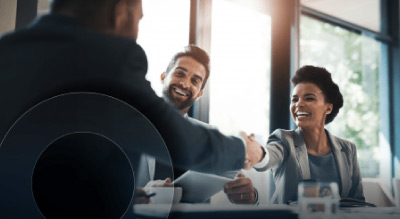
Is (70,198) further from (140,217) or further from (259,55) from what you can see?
(259,55)

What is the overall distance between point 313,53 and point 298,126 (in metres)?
0.30

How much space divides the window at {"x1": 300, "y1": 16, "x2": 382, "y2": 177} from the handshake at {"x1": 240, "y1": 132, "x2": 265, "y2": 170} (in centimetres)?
35

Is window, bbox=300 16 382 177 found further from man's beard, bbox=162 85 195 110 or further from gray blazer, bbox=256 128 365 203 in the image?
man's beard, bbox=162 85 195 110

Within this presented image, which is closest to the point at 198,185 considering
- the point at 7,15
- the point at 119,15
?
the point at 119,15

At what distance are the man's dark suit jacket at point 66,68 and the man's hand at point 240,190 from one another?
0.31 m

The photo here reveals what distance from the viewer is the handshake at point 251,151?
1209 millimetres

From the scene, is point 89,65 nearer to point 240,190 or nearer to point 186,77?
point 186,77

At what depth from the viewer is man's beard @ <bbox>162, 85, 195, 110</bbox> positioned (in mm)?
1054

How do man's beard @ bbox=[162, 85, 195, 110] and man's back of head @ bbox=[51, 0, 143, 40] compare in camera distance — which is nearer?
man's back of head @ bbox=[51, 0, 143, 40]

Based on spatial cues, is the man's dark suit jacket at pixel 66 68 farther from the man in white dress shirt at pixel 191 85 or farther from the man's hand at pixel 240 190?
the man's hand at pixel 240 190

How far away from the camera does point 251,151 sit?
1.23 metres

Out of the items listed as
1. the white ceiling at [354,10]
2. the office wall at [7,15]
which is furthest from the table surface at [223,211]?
the white ceiling at [354,10]

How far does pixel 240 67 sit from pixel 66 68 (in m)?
0.63
